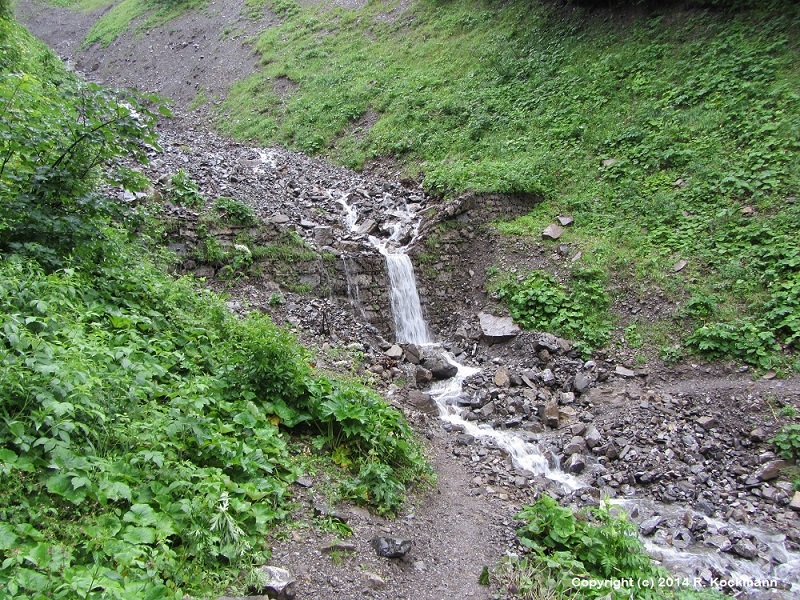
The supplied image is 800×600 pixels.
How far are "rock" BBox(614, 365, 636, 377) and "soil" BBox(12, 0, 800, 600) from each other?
2.4 inches

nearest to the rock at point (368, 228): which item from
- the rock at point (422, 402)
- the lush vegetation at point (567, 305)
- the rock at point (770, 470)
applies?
the lush vegetation at point (567, 305)

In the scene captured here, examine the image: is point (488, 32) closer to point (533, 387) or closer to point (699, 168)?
point (699, 168)

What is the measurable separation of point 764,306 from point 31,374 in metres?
9.87

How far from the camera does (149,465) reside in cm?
380

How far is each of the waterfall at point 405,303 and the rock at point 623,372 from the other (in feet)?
12.6

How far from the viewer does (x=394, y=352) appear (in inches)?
376

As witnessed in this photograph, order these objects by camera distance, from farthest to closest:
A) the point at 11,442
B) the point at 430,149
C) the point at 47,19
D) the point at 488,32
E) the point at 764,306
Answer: the point at 47,19, the point at 488,32, the point at 430,149, the point at 764,306, the point at 11,442

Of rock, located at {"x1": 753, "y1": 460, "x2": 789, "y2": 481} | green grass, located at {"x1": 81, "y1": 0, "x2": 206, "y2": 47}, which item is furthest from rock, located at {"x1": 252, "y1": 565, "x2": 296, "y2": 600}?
green grass, located at {"x1": 81, "y1": 0, "x2": 206, "y2": 47}

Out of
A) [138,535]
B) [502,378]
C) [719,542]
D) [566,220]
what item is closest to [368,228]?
[566,220]

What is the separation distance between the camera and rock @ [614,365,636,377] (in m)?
8.94

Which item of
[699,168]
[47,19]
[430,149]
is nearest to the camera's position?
[699,168]

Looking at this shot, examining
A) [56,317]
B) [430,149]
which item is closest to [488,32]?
[430,149]

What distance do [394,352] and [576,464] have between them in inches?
144

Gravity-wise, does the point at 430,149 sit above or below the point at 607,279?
above
